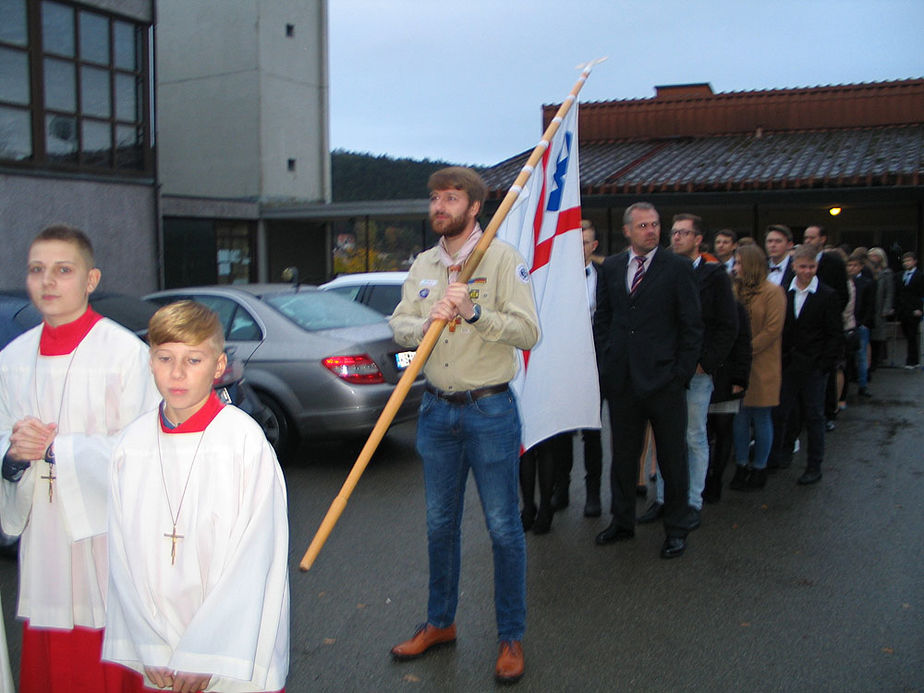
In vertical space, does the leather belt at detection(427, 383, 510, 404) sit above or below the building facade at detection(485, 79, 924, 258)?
below

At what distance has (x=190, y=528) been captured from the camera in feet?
7.51

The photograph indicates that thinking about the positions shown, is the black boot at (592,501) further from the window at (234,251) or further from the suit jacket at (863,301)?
the window at (234,251)

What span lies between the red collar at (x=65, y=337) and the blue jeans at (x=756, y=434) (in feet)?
16.7

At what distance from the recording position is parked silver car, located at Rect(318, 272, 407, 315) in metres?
9.70

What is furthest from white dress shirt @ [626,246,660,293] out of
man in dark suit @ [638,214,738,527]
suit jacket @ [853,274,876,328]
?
suit jacket @ [853,274,876,328]

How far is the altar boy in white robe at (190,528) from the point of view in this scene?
225 cm

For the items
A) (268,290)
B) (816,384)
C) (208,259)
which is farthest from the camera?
(208,259)

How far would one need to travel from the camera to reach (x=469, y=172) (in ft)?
11.4

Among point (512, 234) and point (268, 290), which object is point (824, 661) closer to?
point (512, 234)

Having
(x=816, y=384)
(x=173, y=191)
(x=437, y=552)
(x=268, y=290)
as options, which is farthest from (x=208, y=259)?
(x=437, y=552)

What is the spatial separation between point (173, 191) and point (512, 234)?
26123mm

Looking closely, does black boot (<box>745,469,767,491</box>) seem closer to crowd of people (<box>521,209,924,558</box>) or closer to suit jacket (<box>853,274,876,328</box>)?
crowd of people (<box>521,209,924,558</box>)

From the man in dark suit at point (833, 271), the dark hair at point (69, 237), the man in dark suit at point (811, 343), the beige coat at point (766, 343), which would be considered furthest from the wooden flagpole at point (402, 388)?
the man in dark suit at point (833, 271)

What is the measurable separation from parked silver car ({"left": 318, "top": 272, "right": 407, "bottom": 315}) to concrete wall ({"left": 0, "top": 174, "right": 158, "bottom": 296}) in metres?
6.93
